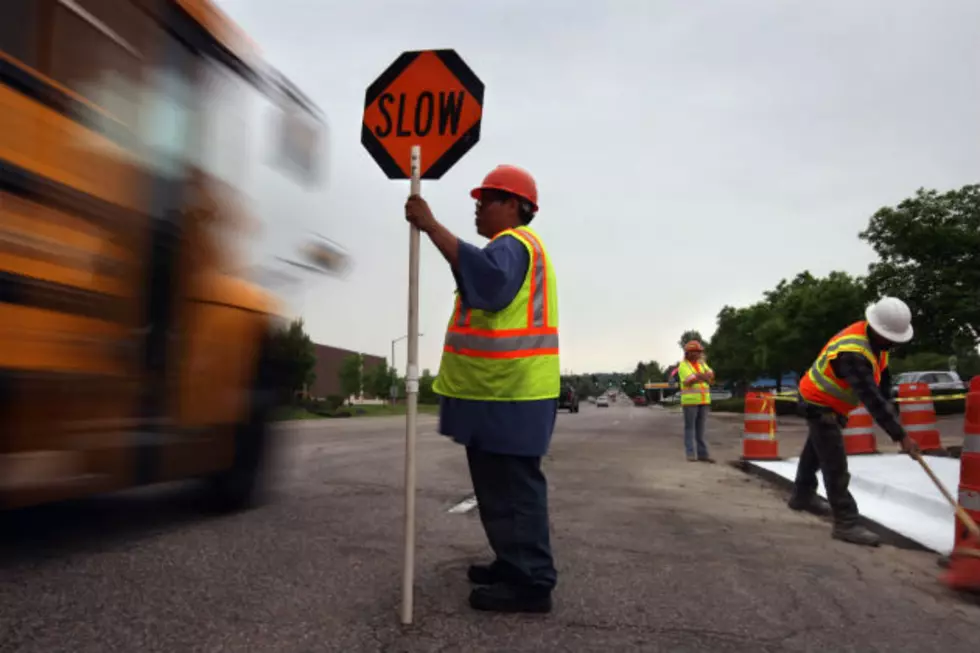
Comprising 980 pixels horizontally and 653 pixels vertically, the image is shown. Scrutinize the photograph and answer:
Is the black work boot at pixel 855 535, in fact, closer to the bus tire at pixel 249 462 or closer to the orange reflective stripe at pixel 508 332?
the orange reflective stripe at pixel 508 332

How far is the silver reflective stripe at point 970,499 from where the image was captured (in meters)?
4.10

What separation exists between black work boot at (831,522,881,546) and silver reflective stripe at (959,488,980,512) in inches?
32.9

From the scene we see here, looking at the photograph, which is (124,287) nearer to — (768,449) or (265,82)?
(265,82)

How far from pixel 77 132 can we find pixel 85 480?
166 centimetres

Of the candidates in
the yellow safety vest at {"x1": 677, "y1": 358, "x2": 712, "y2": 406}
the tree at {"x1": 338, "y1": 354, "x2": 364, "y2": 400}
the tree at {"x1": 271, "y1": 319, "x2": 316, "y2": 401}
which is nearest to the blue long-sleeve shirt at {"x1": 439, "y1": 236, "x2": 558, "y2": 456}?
the tree at {"x1": 271, "y1": 319, "x2": 316, "y2": 401}

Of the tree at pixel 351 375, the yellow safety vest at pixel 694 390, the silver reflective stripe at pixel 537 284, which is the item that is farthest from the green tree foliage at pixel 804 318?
the silver reflective stripe at pixel 537 284

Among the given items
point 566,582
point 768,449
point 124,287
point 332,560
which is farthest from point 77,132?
point 768,449

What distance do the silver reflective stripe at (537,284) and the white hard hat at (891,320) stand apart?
9.38ft

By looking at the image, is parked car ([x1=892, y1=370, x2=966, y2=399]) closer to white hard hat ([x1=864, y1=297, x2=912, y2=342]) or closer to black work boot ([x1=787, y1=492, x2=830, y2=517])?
black work boot ([x1=787, y1=492, x2=830, y2=517])

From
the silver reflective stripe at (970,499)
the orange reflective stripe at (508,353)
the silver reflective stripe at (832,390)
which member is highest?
the orange reflective stripe at (508,353)

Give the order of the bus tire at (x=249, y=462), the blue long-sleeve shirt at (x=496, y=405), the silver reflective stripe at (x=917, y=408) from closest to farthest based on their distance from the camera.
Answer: the blue long-sleeve shirt at (x=496, y=405)
the bus tire at (x=249, y=462)
the silver reflective stripe at (x=917, y=408)

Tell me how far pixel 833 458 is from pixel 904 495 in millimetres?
1479

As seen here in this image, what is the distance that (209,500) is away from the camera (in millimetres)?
5059

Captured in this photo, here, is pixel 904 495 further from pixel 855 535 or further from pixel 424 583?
pixel 424 583
